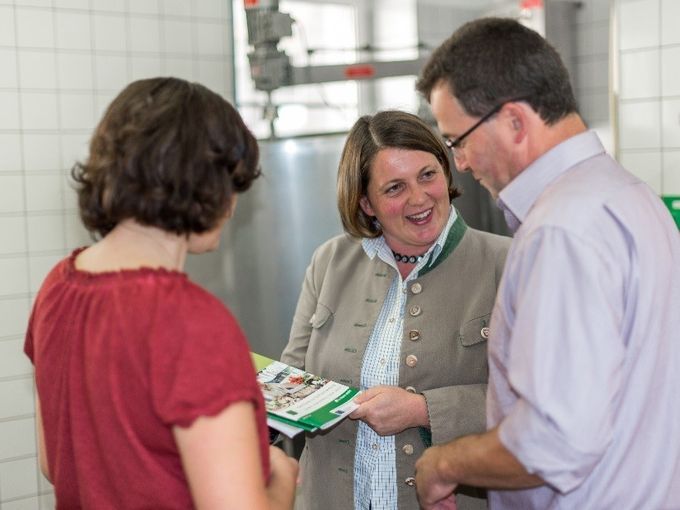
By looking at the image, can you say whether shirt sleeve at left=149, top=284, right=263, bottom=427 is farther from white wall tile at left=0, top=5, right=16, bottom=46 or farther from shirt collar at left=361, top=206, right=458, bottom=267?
white wall tile at left=0, top=5, right=16, bottom=46

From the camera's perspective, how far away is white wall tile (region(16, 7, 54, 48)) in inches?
112

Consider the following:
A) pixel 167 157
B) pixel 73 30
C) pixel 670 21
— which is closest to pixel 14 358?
pixel 73 30

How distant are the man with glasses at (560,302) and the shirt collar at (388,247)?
0.54 meters

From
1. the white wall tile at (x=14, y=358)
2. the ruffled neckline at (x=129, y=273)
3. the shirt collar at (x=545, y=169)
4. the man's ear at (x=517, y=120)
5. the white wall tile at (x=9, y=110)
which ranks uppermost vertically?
the white wall tile at (x=9, y=110)

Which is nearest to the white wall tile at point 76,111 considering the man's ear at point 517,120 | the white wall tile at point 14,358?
the white wall tile at point 14,358

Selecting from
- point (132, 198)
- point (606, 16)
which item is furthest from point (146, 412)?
point (606, 16)

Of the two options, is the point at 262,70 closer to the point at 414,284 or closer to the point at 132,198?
the point at 414,284

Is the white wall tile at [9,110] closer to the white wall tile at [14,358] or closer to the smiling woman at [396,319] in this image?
the white wall tile at [14,358]

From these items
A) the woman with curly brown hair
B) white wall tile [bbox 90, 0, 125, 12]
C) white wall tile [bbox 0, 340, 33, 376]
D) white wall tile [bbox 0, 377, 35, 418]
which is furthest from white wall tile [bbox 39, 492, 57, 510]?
the woman with curly brown hair

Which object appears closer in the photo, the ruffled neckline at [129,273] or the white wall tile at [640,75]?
the ruffled neckline at [129,273]

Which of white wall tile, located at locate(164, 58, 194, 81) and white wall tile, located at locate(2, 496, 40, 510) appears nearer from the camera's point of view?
white wall tile, located at locate(2, 496, 40, 510)

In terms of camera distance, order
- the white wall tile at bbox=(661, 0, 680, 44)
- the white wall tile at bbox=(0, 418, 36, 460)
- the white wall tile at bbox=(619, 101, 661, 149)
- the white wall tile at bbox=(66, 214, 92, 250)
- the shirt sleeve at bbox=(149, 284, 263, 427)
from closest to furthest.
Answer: the shirt sleeve at bbox=(149, 284, 263, 427) → the white wall tile at bbox=(661, 0, 680, 44) → the white wall tile at bbox=(619, 101, 661, 149) → the white wall tile at bbox=(0, 418, 36, 460) → the white wall tile at bbox=(66, 214, 92, 250)

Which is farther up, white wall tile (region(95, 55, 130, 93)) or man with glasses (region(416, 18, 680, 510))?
white wall tile (region(95, 55, 130, 93))

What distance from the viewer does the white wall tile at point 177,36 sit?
3.16 meters
